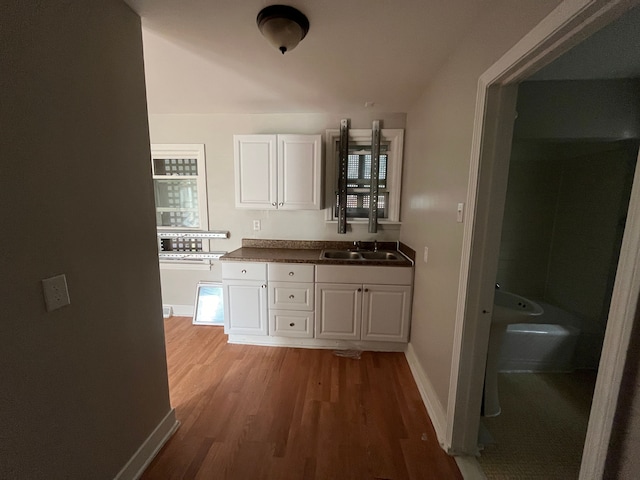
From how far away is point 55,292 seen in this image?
2.81ft

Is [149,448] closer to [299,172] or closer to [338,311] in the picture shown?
[338,311]

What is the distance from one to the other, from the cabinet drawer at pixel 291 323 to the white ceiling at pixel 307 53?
2063 millimetres

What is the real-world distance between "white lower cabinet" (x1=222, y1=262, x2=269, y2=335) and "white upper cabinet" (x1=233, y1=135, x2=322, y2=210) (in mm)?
710

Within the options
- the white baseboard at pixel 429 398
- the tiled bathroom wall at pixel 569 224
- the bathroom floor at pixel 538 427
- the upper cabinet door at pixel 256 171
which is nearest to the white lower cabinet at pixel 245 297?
the upper cabinet door at pixel 256 171

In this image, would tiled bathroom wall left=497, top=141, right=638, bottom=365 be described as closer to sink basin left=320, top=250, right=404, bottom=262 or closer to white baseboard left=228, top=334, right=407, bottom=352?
sink basin left=320, top=250, right=404, bottom=262

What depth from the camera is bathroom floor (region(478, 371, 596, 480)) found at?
1288 millimetres

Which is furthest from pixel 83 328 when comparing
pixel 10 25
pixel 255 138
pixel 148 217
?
pixel 255 138

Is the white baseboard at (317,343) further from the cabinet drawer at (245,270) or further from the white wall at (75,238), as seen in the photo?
the white wall at (75,238)

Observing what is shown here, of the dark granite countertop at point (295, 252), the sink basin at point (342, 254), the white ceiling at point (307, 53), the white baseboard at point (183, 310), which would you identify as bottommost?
the white baseboard at point (183, 310)

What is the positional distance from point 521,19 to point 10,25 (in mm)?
1746

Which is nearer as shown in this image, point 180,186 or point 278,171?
point 278,171

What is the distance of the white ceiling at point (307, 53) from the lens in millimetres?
1168

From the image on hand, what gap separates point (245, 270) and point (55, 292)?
1474mm

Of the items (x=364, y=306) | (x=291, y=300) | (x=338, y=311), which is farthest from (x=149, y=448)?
(x=364, y=306)
